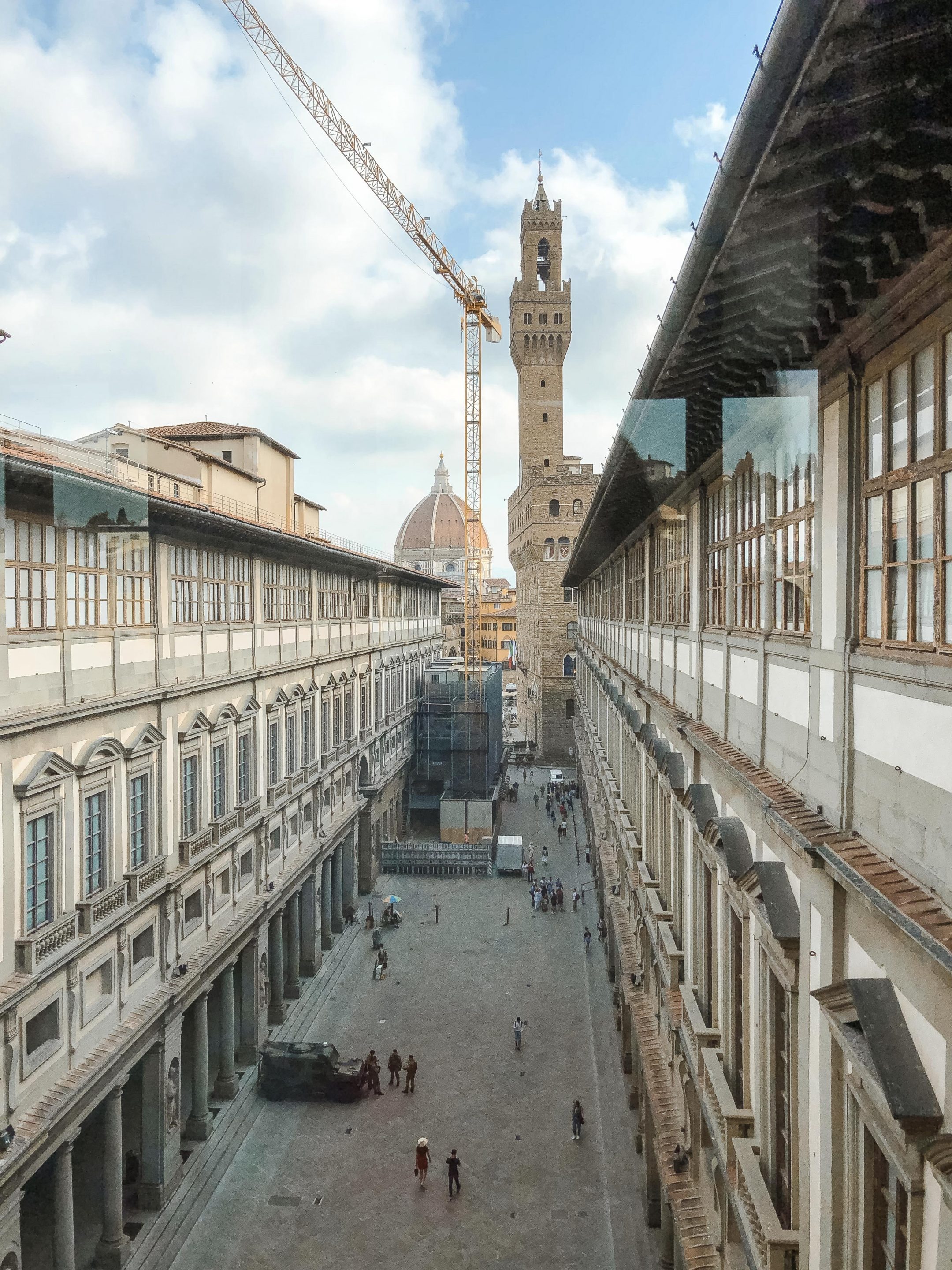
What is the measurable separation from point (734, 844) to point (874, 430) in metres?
4.41

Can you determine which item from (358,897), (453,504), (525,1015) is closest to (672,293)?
(525,1015)

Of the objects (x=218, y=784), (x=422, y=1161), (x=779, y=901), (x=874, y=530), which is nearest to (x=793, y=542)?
(x=874, y=530)

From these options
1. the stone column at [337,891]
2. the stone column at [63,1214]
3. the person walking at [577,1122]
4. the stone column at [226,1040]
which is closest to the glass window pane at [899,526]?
the stone column at [63,1214]

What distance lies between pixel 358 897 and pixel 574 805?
2055 cm

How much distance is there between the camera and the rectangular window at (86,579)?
47.4 ft

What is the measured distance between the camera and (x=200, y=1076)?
1962cm

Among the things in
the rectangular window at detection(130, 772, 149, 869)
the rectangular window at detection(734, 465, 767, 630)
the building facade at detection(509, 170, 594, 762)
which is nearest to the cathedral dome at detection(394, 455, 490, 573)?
the building facade at detection(509, 170, 594, 762)

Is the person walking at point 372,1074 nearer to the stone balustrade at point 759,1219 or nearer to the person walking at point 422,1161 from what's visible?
the person walking at point 422,1161

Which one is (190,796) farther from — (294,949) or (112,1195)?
(294,949)

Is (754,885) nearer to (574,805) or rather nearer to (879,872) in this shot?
(879,872)

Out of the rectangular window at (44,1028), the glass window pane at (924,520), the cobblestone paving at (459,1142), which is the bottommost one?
the cobblestone paving at (459,1142)

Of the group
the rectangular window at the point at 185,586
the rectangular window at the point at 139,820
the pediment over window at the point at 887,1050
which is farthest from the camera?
the rectangular window at the point at 185,586

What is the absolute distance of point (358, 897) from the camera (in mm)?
36625

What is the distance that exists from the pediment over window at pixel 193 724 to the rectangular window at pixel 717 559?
1235 centimetres
